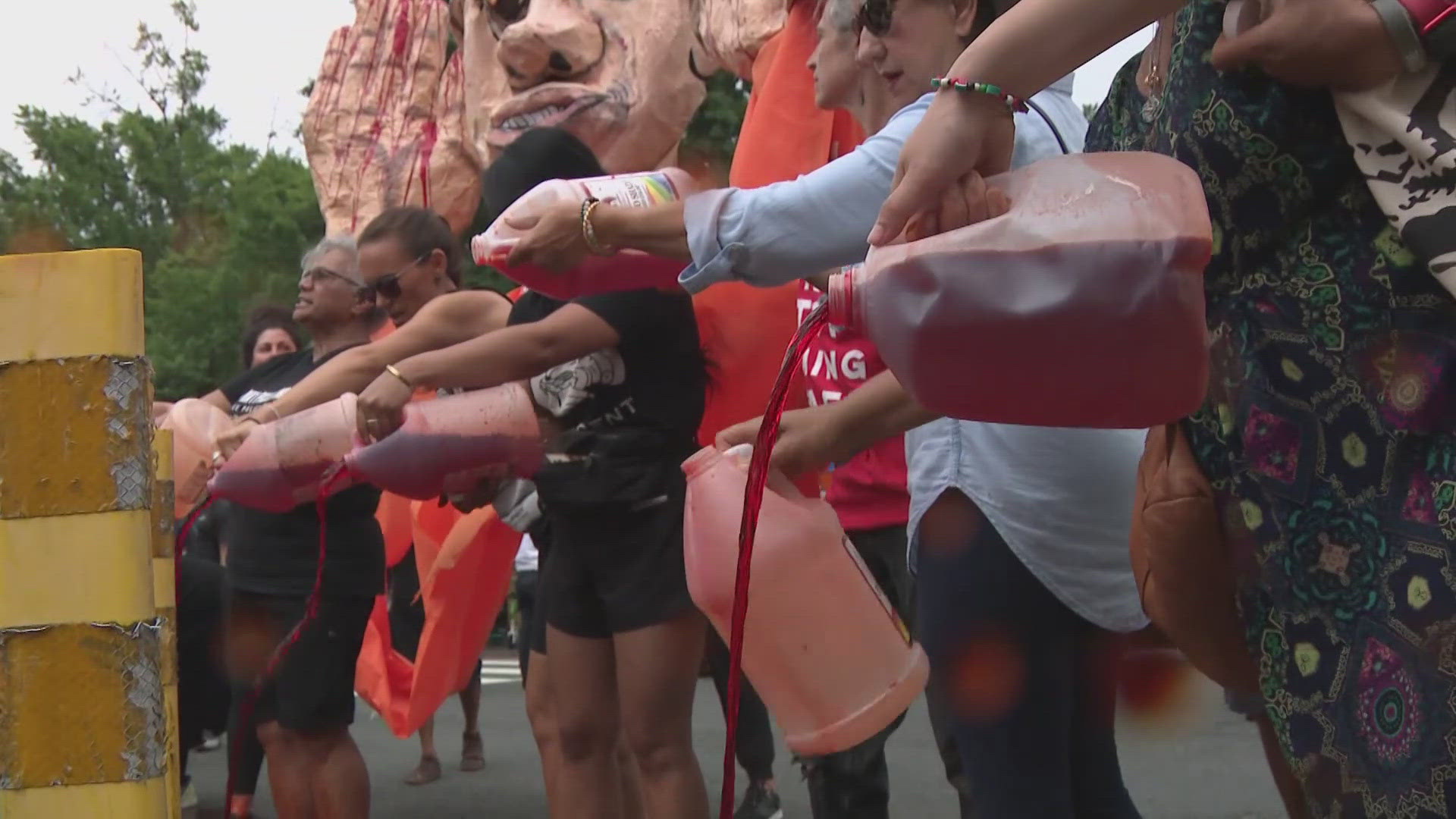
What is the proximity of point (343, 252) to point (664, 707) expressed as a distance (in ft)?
6.46

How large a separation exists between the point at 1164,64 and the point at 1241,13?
22 centimetres

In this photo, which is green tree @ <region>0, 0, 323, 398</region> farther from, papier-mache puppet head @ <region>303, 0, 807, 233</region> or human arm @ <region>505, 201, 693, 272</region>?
human arm @ <region>505, 201, 693, 272</region>

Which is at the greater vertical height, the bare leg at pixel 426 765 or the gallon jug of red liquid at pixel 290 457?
the gallon jug of red liquid at pixel 290 457

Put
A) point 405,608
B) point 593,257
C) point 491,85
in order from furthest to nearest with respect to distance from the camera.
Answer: point 405,608 < point 491,85 < point 593,257

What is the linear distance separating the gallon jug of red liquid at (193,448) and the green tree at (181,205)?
13598 millimetres

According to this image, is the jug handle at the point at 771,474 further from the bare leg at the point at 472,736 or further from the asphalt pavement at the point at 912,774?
the bare leg at the point at 472,736

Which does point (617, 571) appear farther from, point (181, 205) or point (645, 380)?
point (181, 205)

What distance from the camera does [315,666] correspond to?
13.4 ft

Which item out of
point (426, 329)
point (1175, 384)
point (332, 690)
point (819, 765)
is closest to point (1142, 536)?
point (1175, 384)

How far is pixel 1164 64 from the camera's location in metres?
1.74

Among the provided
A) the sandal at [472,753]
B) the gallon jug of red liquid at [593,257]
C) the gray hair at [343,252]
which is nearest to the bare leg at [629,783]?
the gallon jug of red liquid at [593,257]

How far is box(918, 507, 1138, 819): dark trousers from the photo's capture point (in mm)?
2139

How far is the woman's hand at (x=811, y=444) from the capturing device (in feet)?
7.45

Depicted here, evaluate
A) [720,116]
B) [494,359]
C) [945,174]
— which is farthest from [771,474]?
[720,116]
